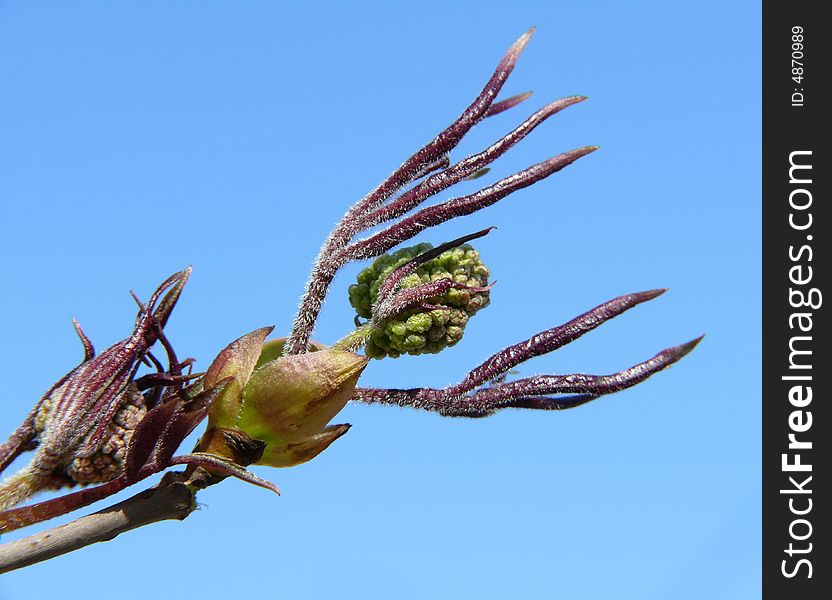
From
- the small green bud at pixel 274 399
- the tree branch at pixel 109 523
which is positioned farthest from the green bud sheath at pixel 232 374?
the tree branch at pixel 109 523

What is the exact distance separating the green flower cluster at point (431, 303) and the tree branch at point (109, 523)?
59 centimetres

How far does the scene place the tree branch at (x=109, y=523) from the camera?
1.78 meters

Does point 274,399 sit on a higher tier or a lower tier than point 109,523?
higher

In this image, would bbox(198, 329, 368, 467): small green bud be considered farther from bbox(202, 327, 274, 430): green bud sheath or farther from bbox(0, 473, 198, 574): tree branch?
bbox(0, 473, 198, 574): tree branch

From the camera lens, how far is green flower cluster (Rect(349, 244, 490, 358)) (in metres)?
2.23

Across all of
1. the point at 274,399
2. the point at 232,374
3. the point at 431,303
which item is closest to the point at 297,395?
the point at 274,399

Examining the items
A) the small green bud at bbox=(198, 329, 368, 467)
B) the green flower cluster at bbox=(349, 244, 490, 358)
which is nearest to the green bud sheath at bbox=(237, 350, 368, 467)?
the small green bud at bbox=(198, 329, 368, 467)

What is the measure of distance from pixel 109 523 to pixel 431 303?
0.91 m

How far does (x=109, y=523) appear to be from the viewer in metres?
1.87

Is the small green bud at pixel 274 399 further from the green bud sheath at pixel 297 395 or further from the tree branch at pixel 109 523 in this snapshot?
the tree branch at pixel 109 523

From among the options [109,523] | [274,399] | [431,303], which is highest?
[431,303]

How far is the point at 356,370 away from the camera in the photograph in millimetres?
2090

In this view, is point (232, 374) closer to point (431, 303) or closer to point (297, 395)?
point (297, 395)
